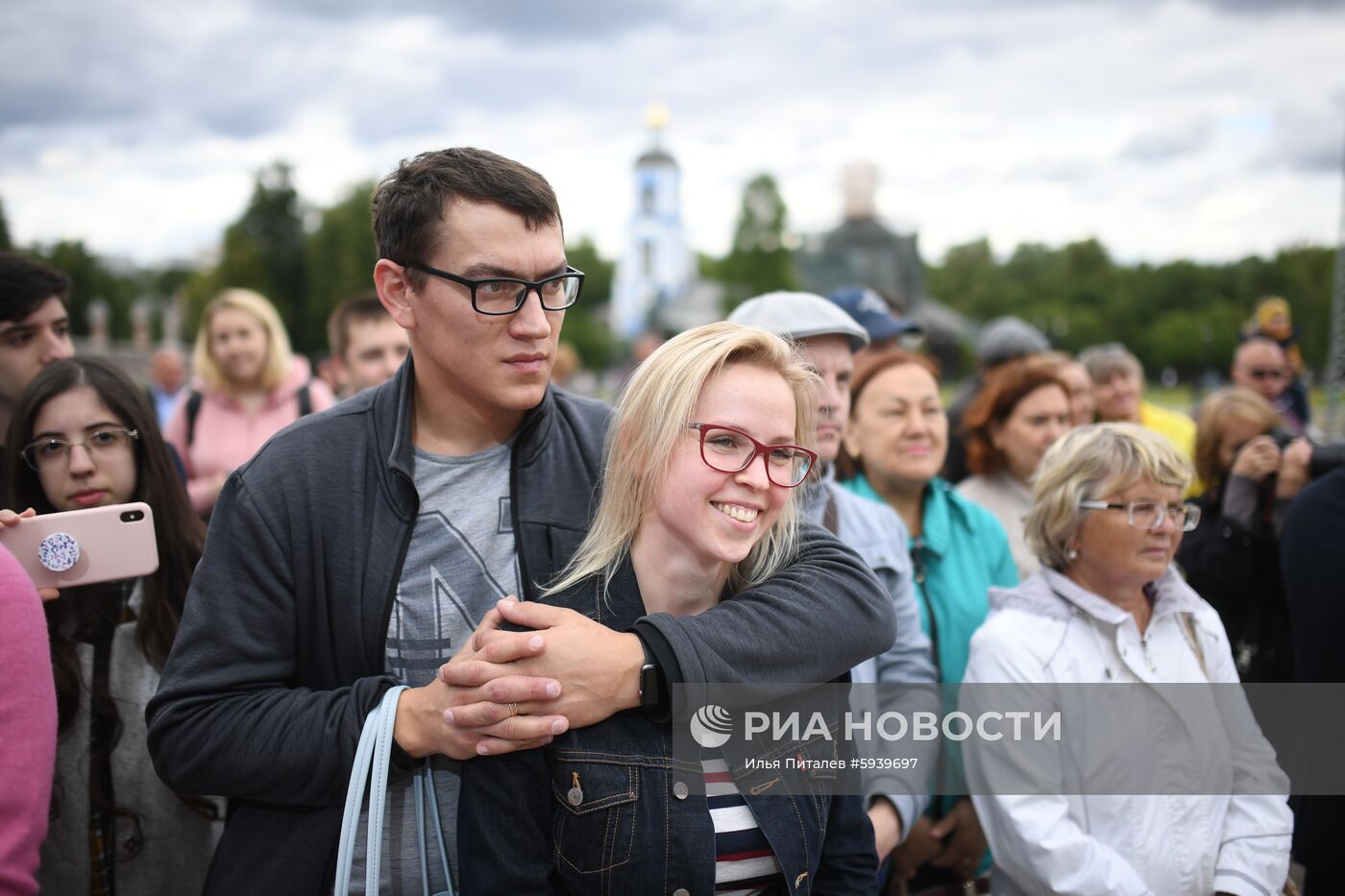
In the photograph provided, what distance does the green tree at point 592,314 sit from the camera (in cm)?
8394

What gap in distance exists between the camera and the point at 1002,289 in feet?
307

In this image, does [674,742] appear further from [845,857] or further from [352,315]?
[352,315]

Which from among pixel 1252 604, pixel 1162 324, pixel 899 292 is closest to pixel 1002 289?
pixel 1162 324

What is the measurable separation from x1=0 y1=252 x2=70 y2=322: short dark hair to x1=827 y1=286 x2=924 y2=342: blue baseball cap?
10.3 ft

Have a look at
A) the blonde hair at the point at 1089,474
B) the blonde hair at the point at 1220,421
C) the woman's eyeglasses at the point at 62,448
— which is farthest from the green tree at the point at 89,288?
the blonde hair at the point at 1089,474

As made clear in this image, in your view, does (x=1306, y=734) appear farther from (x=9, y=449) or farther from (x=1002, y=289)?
(x=1002, y=289)

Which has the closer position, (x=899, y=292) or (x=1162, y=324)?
(x=899, y=292)

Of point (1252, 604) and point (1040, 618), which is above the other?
point (1040, 618)

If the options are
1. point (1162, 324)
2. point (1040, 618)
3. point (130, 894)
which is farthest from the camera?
point (1162, 324)

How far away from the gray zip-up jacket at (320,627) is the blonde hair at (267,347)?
12.6 feet

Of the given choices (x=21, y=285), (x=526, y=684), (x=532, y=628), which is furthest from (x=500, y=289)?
(x=21, y=285)

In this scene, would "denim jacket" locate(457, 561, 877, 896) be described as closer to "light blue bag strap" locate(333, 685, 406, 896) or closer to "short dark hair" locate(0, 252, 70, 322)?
"light blue bag strap" locate(333, 685, 406, 896)

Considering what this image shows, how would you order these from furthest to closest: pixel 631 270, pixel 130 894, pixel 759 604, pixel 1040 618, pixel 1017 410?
pixel 631 270 < pixel 1017 410 < pixel 1040 618 < pixel 130 894 < pixel 759 604

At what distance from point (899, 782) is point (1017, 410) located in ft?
6.90
